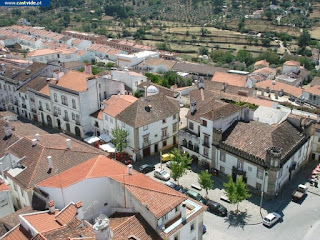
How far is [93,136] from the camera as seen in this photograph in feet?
215

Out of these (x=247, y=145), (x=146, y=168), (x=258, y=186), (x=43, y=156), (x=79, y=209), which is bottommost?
(x=146, y=168)

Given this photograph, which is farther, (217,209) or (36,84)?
(36,84)

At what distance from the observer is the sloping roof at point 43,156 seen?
132 ft

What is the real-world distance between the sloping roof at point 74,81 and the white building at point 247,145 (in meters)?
20.0

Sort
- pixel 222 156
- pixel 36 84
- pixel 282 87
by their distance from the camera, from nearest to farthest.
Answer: pixel 222 156, pixel 36 84, pixel 282 87

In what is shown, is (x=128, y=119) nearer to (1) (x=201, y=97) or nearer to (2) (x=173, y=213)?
(1) (x=201, y=97)

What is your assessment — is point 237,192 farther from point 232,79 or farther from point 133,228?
point 232,79

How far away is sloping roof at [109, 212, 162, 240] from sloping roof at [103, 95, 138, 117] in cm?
2902

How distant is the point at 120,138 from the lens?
5703cm

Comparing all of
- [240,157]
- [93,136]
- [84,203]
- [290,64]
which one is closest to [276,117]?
[240,157]

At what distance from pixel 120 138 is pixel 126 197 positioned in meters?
22.3

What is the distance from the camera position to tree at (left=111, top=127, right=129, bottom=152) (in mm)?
57031

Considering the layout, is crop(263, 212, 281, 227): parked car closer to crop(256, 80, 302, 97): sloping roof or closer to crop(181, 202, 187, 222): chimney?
crop(181, 202, 187, 222): chimney

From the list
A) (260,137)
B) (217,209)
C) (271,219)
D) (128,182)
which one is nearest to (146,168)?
(217,209)
